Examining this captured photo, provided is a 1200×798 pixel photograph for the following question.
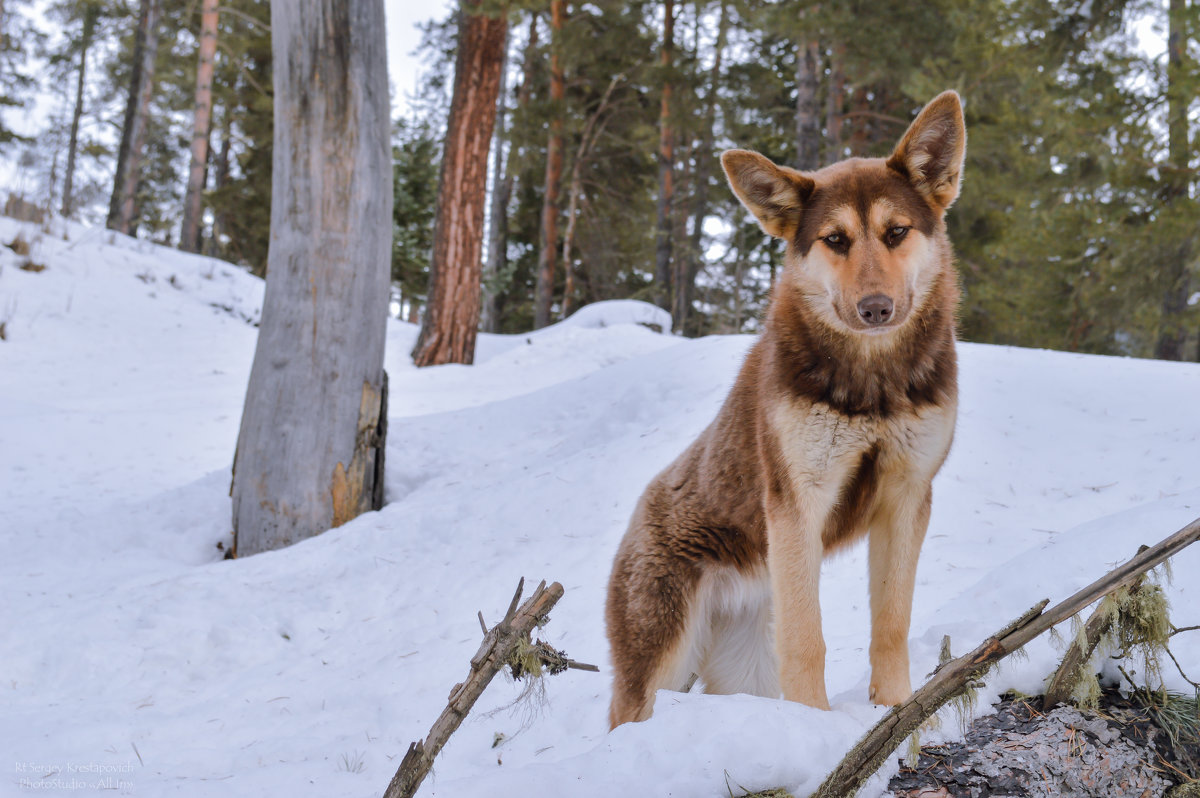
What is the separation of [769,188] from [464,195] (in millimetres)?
8639

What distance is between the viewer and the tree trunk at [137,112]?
63.9 ft

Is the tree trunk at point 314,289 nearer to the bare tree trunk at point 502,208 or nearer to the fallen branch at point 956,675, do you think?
the fallen branch at point 956,675

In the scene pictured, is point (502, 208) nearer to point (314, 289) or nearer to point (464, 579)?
point (314, 289)

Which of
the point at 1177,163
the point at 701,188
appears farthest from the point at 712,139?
the point at 1177,163

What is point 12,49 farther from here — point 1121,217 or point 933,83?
point 1121,217

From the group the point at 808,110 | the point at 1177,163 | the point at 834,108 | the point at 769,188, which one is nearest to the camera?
the point at 769,188

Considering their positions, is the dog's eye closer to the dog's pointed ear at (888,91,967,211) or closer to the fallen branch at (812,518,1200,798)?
the dog's pointed ear at (888,91,967,211)

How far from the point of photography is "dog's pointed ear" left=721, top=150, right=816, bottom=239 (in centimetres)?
282

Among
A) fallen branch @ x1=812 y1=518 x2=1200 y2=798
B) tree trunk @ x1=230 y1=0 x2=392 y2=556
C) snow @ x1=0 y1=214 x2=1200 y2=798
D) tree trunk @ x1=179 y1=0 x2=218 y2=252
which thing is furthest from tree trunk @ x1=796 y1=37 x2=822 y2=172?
tree trunk @ x1=179 y1=0 x2=218 y2=252

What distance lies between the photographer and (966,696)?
1855 millimetres

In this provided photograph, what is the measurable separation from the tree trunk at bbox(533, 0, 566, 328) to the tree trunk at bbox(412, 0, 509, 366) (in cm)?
674

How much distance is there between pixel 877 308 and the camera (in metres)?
2.48

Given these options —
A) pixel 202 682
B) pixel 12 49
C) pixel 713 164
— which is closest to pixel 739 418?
pixel 202 682

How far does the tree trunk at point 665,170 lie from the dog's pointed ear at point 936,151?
15.3 m
